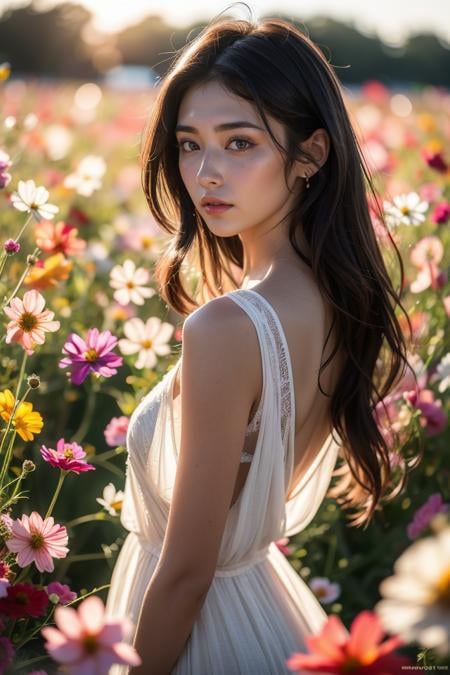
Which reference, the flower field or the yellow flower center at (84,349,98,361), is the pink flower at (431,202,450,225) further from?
the yellow flower center at (84,349,98,361)

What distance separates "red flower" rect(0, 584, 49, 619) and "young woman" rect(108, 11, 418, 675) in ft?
0.46

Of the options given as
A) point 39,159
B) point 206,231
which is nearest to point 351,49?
point 39,159

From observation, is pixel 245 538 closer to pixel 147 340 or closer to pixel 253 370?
pixel 253 370

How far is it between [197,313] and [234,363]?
7 centimetres

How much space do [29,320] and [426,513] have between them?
77 cm

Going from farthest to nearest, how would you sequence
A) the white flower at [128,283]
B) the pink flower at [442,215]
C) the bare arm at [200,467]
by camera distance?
the pink flower at [442,215] < the white flower at [128,283] < the bare arm at [200,467]

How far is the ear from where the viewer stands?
132cm

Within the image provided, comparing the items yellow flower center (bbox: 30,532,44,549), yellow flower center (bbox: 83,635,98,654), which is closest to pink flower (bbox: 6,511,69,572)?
yellow flower center (bbox: 30,532,44,549)

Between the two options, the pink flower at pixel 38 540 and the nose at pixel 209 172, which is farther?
the nose at pixel 209 172

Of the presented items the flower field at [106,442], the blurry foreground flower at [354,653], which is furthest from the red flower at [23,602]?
the blurry foreground flower at [354,653]

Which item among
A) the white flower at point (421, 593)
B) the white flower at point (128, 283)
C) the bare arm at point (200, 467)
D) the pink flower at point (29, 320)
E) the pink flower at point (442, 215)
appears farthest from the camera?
the pink flower at point (442, 215)

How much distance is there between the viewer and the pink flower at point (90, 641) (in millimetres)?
680

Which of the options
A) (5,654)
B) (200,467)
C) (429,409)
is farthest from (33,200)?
(429,409)

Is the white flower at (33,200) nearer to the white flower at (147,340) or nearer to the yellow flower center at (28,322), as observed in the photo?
the yellow flower center at (28,322)
